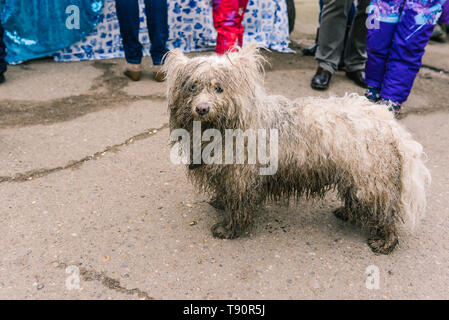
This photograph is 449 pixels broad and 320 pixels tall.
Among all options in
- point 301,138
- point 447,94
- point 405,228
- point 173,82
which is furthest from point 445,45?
point 173,82

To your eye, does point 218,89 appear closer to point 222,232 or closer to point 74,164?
point 222,232

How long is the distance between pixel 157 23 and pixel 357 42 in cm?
241

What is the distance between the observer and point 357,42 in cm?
493

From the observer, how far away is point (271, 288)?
7.73 feet

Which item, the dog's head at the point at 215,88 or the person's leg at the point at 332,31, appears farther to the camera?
the person's leg at the point at 332,31

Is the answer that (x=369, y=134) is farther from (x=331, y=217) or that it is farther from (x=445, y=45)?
(x=445, y=45)

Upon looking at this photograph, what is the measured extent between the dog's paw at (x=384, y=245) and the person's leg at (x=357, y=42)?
2.95 m

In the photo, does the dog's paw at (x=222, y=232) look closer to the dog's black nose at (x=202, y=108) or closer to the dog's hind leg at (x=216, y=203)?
the dog's hind leg at (x=216, y=203)

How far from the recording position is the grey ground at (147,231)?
236 cm

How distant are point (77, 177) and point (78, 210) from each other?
43cm

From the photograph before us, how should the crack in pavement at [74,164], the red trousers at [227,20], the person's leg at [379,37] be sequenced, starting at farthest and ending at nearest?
the red trousers at [227,20] < the person's leg at [379,37] < the crack in pavement at [74,164]
